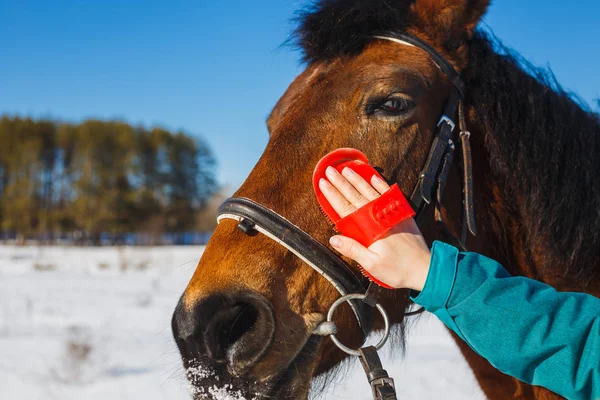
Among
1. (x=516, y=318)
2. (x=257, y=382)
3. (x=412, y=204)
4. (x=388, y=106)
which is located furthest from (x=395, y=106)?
(x=257, y=382)

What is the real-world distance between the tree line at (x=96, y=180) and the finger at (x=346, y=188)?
39.1 m

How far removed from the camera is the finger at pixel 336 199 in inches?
56.1

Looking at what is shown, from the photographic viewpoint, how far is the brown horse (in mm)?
1516

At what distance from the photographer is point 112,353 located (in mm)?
5941

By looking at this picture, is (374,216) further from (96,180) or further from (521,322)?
(96,180)

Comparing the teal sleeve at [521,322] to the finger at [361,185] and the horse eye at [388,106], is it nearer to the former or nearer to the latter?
the finger at [361,185]

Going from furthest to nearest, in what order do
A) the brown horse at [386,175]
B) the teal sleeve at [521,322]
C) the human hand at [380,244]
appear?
the brown horse at [386,175], the human hand at [380,244], the teal sleeve at [521,322]

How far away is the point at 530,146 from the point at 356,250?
3.46 ft

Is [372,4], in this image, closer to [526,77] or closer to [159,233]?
[526,77]

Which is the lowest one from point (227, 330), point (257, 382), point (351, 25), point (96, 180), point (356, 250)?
point (96, 180)

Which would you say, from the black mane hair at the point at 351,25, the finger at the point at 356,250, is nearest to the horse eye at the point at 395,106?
the black mane hair at the point at 351,25

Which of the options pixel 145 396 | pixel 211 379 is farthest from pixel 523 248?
pixel 145 396

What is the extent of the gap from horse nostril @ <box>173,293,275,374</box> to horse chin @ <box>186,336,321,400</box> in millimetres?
37

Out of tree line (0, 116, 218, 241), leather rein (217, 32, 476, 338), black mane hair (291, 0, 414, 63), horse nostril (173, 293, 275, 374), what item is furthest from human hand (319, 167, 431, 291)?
tree line (0, 116, 218, 241)
